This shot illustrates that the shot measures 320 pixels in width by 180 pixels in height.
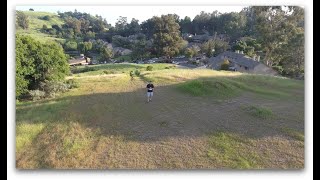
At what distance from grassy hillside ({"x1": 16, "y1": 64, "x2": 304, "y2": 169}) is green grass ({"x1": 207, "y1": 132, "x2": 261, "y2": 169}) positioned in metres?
0.03

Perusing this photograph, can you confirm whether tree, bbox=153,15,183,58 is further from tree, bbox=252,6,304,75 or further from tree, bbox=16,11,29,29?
tree, bbox=16,11,29,29

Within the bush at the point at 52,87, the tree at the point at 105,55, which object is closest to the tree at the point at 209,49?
the tree at the point at 105,55

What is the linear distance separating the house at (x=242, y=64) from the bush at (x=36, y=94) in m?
21.1

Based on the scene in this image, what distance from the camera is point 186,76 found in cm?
2000

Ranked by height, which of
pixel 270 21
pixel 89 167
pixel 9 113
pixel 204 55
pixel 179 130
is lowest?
pixel 89 167

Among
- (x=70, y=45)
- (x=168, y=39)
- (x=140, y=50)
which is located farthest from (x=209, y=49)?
(x=70, y=45)

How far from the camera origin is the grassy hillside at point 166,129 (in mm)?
8695

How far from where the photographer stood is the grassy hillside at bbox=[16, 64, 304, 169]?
342 inches

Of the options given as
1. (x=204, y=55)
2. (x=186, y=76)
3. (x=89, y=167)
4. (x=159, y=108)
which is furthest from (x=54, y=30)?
(x=89, y=167)

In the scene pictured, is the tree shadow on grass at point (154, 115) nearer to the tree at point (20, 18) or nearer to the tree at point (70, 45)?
the tree at point (20, 18)

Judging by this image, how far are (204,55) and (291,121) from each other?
2944 centimetres

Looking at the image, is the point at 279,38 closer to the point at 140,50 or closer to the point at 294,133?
the point at 140,50

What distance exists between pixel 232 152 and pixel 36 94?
9.47 meters

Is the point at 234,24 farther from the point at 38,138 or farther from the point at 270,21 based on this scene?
the point at 38,138
